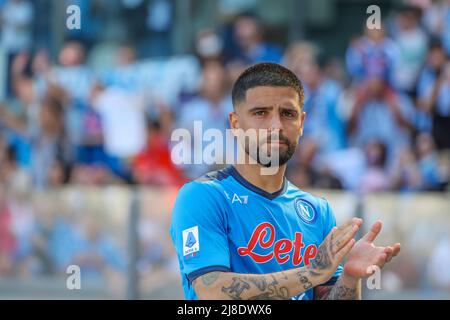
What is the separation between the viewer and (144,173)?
1195 cm

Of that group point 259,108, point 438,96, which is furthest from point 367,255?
point 438,96

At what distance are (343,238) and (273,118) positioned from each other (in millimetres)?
685

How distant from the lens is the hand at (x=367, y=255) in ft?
14.2

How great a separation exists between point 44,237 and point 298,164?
9.97 feet

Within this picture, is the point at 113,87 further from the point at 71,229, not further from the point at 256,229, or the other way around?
the point at 256,229

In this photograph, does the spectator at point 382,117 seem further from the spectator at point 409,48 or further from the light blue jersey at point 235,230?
the light blue jersey at point 235,230

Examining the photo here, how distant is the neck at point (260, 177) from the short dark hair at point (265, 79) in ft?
1.06

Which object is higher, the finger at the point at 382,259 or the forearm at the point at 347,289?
the finger at the point at 382,259

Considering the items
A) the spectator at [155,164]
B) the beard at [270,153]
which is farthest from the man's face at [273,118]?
the spectator at [155,164]

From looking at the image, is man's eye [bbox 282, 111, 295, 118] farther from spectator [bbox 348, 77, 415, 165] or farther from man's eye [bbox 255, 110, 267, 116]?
spectator [bbox 348, 77, 415, 165]

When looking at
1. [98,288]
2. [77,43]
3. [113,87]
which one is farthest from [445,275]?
[77,43]

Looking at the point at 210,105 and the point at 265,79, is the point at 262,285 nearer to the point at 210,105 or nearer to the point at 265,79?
the point at 265,79

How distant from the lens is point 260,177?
4.80m
